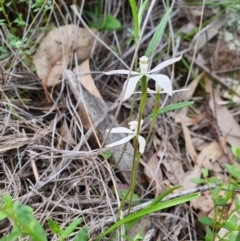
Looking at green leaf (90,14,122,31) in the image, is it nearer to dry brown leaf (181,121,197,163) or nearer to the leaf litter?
the leaf litter

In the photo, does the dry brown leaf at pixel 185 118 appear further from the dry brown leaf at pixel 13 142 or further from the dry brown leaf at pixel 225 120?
the dry brown leaf at pixel 13 142

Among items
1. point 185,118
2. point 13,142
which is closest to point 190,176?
point 185,118

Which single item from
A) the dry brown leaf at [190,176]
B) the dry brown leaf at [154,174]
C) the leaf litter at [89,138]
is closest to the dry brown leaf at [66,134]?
the leaf litter at [89,138]

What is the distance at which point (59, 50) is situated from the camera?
65.2 inches

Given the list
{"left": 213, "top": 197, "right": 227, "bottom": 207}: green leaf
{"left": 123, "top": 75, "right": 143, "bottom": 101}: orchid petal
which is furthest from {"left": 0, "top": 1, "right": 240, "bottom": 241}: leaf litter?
{"left": 123, "top": 75, "right": 143, "bottom": 101}: orchid petal

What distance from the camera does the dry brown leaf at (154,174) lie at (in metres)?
1.42

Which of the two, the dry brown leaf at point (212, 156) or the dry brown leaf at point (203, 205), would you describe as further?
the dry brown leaf at point (212, 156)

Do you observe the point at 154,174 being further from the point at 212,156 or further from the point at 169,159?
the point at 212,156

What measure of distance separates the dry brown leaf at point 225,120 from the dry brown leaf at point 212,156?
0.04 meters

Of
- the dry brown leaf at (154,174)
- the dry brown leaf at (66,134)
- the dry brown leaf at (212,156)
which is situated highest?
the dry brown leaf at (66,134)

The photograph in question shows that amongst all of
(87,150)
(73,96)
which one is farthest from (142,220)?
(73,96)

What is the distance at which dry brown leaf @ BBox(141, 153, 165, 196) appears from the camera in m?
1.42

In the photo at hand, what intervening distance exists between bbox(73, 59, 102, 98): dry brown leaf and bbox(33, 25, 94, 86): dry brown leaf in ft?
0.15

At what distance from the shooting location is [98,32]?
177cm
